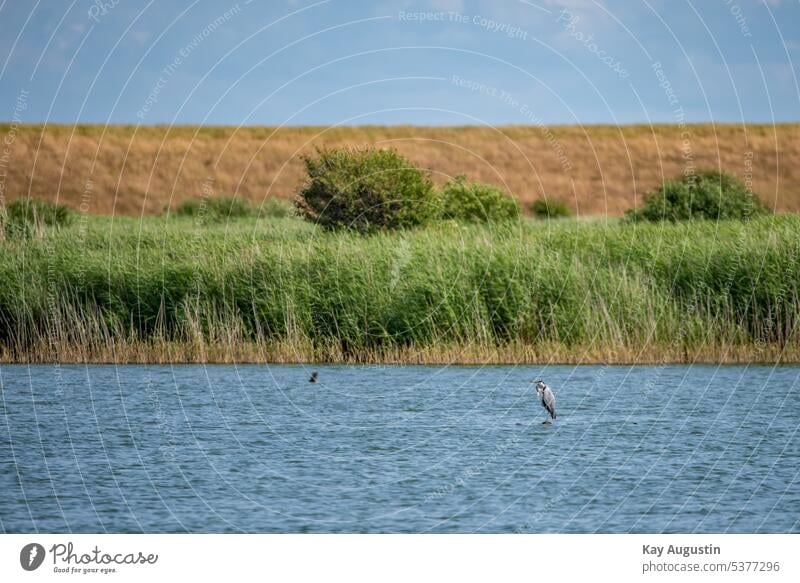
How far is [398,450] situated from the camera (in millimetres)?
19531

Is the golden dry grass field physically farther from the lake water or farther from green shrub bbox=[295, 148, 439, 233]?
the lake water

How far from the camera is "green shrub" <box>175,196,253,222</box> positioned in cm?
5669

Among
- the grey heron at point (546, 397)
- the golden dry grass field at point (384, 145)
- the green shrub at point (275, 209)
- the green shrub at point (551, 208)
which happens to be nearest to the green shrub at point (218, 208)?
the green shrub at point (275, 209)

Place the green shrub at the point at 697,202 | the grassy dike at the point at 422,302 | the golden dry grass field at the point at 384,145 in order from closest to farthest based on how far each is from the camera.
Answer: the grassy dike at the point at 422,302
the green shrub at the point at 697,202
the golden dry grass field at the point at 384,145

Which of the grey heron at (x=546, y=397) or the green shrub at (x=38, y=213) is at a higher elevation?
the green shrub at (x=38, y=213)

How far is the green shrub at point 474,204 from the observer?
131ft

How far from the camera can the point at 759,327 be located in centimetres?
2778

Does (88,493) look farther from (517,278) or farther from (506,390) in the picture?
(517,278)

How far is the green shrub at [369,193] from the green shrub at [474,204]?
376cm

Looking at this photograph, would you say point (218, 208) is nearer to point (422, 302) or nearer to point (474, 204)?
point (474, 204)

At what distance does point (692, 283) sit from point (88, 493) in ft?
52.5

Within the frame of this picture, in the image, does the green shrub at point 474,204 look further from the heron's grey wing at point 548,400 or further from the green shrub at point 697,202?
the heron's grey wing at point 548,400

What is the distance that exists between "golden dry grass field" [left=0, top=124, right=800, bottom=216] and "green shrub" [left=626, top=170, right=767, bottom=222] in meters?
20.4

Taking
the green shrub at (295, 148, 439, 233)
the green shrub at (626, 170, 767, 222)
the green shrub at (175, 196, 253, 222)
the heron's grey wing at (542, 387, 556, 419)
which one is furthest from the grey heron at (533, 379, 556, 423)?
the green shrub at (175, 196, 253, 222)
